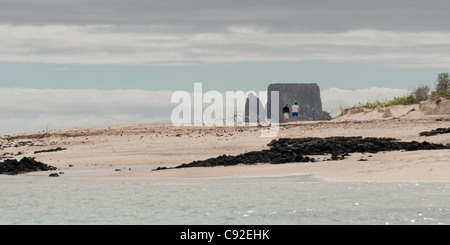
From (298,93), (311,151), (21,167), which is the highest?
(298,93)

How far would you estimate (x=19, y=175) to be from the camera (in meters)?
23.2

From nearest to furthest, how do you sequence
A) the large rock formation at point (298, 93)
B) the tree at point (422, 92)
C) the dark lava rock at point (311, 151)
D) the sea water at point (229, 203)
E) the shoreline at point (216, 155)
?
the sea water at point (229, 203)
the shoreline at point (216, 155)
the dark lava rock at point (311, 151)
the tree at point (422, 92)
the large rock formation at point (298, 93)

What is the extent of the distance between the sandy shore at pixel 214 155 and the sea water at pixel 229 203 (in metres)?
1.38

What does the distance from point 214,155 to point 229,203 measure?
1367 cm

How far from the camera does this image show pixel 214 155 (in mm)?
28250

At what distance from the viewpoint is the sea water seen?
1263cm

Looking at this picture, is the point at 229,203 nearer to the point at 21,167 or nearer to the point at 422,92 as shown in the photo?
the point at 21,167

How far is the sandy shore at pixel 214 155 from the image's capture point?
1920 cm

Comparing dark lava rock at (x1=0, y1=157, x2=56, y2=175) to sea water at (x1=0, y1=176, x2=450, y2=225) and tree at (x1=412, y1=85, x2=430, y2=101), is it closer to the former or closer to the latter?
sea water at (x1=0, y1=176, x2=450, y2=225)


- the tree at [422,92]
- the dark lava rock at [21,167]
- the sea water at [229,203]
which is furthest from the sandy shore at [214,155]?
the tree at [422,92]

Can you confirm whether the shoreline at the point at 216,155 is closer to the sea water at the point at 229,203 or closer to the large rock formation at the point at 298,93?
the sea water at the point at 229,203

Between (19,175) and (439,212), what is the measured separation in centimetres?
1471

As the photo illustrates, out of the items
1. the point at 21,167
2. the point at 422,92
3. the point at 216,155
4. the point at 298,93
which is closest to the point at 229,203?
the point at 21,167
